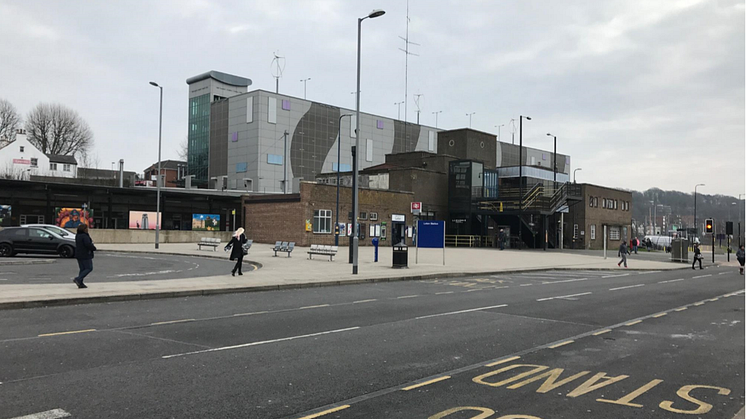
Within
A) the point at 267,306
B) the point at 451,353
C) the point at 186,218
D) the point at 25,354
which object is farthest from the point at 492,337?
the point at 186,218

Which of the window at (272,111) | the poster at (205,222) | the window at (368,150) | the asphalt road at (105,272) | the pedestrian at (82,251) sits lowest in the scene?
the asphalt road at (105,272)

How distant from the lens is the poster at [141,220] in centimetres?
4603

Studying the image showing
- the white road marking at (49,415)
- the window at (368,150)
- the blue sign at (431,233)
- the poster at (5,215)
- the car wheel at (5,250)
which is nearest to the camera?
the white road marking at (49,415)

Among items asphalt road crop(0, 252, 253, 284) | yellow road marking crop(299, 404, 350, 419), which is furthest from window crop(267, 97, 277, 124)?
yellow road marking crop(299, 404, 350, 419)

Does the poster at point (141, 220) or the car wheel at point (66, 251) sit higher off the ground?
the poster at point (141, 220)

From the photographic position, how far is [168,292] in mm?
14305

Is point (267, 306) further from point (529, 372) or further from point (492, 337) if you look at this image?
point (529, 372)

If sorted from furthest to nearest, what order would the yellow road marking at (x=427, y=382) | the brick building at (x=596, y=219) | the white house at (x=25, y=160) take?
the white house at (x=25, y=160)
the brick building at (x=596, y=219)
the yellow road marking at (x=427, y=382)

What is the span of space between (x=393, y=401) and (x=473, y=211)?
5468 centimetres

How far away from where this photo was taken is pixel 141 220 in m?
46.3

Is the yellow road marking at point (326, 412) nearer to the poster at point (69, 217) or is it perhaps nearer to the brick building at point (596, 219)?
the poster at point (69, 217)

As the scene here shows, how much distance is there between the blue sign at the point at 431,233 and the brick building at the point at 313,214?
19170 millimetres

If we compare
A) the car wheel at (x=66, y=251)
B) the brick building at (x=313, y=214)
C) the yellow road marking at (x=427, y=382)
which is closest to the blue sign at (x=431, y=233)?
the car wheel at (x=66, y=251)

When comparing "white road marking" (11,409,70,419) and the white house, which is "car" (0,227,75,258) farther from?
the white house
